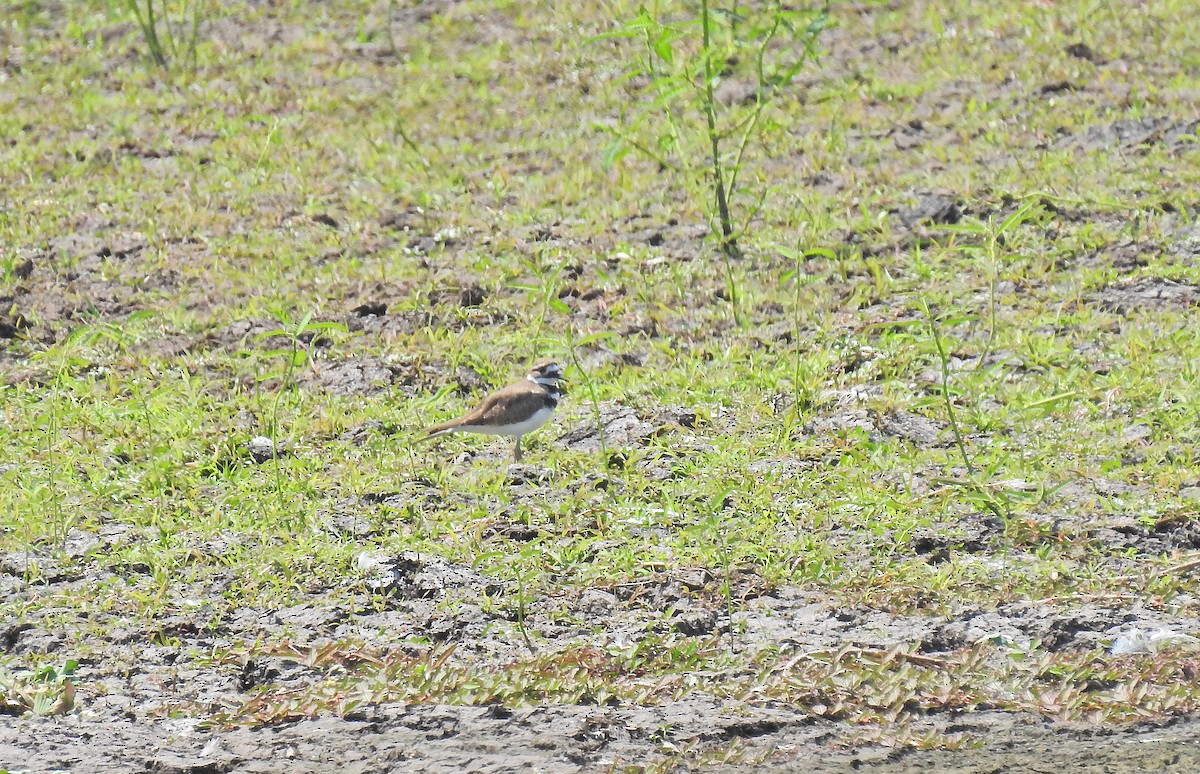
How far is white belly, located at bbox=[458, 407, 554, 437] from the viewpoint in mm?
6445

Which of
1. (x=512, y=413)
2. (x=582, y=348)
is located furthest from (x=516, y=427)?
(x=582, y=348)

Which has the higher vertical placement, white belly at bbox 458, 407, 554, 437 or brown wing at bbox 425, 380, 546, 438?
brown wing at bbox 425, 380, 546, 438

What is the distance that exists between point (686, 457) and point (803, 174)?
3.22 m

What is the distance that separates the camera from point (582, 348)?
7.71 m

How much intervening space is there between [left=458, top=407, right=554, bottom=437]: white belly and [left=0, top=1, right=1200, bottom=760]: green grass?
0.19 meters

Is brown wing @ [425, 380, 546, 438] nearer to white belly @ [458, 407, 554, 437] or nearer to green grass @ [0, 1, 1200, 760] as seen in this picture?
white belly @ [458, 407, 554, 437]

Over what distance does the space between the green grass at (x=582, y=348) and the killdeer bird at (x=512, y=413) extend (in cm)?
18

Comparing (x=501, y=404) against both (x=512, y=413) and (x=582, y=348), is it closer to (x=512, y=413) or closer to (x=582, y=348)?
(x=512, y=413)

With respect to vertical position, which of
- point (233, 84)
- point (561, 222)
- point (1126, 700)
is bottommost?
point (1126, 700)

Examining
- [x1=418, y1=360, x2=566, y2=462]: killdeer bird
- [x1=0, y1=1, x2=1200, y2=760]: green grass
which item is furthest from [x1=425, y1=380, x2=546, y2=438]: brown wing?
[x1=0, y1=1, x2=1200, y2=760]: green grass

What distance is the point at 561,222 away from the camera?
9.03 metres

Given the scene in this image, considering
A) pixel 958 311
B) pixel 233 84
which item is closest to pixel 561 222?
pixel 958 311

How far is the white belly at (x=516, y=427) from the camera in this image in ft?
21.1

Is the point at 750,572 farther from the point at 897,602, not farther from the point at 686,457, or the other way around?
the point at 686,457
